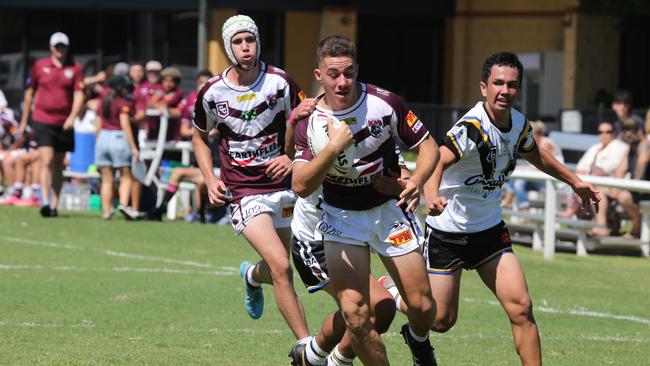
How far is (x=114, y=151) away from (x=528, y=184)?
5821mm

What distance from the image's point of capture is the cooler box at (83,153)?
21.9 metres

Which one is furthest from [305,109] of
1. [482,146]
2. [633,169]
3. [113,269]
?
[633,169]

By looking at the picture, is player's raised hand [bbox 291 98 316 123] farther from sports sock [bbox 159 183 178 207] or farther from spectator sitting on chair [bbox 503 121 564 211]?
sports sock [bbox 159 183 178 207]

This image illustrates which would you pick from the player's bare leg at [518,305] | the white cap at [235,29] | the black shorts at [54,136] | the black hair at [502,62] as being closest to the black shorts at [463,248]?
the player's bare leg at [518,305]

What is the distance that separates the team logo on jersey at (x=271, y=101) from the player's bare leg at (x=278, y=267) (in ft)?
2.54

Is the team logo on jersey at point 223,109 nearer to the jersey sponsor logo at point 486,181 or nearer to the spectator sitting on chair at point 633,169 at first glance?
the jersey sponsor logo at point 486,181

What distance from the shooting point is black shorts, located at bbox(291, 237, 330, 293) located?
8.66m

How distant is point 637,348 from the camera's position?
33.7 ft

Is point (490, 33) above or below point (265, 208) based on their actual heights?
above

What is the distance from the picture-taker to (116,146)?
1925 cm

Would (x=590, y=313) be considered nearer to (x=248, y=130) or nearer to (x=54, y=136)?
(x=248, y=130)

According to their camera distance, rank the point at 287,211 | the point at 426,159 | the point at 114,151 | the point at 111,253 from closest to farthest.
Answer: the point at 426,159, the point at 287,211, the point at 111,253, the point at 114,151

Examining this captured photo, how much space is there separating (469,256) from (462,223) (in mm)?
219

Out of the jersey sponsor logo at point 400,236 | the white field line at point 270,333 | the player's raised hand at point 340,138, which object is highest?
the player's raised hand at point 340,138
